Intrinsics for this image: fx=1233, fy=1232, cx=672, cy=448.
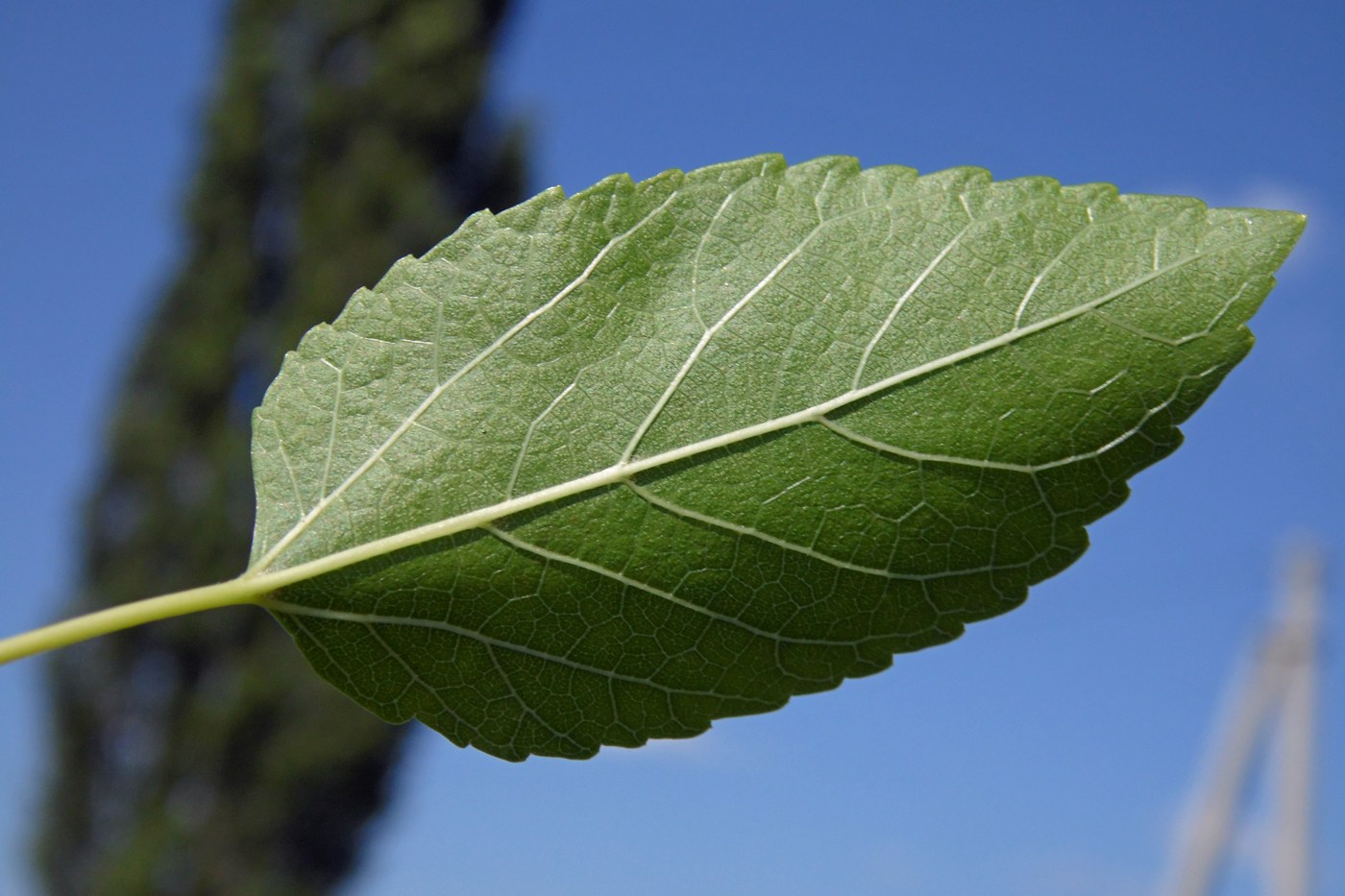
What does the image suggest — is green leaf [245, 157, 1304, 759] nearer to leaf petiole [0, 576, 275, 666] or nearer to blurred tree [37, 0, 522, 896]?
leaf petiole [0, 576, 275, 666]

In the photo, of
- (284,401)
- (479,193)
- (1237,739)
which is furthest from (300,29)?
(284,401)

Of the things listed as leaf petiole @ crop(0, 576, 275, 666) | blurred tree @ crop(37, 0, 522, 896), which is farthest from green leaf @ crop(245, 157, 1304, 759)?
blurred tree @ crop(37, 0, 522, 896)

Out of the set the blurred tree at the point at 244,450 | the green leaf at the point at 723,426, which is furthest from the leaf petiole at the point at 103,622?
the blurred tree at the point at 244,450

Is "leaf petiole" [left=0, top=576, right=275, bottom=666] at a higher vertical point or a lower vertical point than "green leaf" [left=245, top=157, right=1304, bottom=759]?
lower

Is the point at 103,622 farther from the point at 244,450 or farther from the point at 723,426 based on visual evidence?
the point at 244,450

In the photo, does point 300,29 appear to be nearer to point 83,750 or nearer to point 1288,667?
point 83,750

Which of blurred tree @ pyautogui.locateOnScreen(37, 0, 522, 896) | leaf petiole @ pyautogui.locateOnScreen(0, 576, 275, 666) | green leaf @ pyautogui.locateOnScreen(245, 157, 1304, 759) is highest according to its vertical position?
blurred tree @ pyautogui.locateOnScreen(37, 0, 522, 896)

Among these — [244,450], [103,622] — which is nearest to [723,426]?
[103,622]
